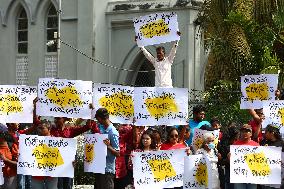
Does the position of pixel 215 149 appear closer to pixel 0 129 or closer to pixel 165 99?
pixel 165 99

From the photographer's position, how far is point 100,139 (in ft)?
43.8

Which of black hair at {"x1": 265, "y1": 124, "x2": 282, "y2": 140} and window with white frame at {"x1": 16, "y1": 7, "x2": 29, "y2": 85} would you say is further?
window with white frame at {"x1": 16, "y1": 7, "x2": 29, "y2": 85}

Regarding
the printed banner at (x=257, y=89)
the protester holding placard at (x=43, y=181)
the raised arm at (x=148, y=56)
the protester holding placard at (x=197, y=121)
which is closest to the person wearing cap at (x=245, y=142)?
the protester holding placard at (x=197, y=121)

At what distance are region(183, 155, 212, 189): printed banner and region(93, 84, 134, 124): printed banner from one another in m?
1.39

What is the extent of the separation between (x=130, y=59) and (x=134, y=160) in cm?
1754

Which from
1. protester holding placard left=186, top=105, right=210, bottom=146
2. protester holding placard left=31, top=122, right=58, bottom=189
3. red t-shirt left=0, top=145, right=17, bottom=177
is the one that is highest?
protester holding placard left=186, top=105, right=210, bottom=146

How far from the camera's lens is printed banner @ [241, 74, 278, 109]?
14.9 metres

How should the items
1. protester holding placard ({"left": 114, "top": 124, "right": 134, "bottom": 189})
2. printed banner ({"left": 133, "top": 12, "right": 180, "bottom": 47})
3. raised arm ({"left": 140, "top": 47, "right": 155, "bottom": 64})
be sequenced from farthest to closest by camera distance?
raised arm ({"left": 140, "top": 47, "right": 155, "bottom": 64}) → printed banner ({"left": 133, "top": 12, "right": 180, "bottom": 47}) → protester holding placard ({"left": 114, "top": 124, "right": 134, "bottom": 189})

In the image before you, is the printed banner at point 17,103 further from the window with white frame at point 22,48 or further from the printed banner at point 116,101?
the window with white frame at point 22,48

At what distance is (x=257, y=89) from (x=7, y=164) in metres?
4.45

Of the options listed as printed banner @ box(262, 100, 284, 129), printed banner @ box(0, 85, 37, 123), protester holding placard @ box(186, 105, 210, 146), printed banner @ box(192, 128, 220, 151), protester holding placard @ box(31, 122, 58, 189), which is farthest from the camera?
protester holding placard @ box(186, 105, 210, 146)

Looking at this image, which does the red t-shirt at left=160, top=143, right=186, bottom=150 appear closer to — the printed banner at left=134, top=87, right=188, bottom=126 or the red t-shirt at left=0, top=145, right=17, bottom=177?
the printed banner at left=134, top=87, right=188, bottom=126

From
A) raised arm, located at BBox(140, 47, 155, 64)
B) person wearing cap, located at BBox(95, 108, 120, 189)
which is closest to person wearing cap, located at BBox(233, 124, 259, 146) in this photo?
person wearing cap, located at BBox(95, 108, 120, 189)

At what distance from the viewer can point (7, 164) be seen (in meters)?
13.4
